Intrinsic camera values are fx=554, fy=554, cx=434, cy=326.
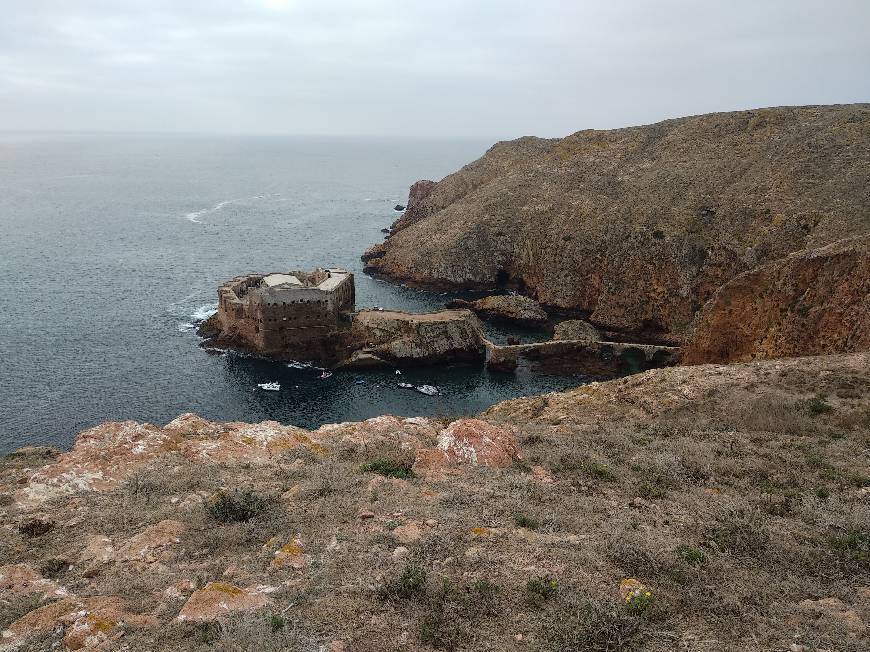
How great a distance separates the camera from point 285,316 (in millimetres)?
59000

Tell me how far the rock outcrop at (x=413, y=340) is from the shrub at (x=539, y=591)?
160 feet

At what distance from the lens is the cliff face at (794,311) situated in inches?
1321

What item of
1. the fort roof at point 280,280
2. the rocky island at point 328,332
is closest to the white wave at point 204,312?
the rocky island at point 328,332

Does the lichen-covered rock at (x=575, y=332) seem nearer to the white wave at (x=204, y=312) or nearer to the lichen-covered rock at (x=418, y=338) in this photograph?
the lichen-covered rock at (x=418, y=338)

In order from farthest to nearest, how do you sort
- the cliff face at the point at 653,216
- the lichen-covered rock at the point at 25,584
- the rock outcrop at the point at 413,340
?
1. the cliff face at the point at 653,216
2. the rock outcrop at the point at 413,340
3. the lichen-covered rock at the point at 25,584

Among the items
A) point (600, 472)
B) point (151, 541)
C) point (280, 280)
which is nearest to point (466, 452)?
point (600, 472)

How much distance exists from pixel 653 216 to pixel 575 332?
25386mm

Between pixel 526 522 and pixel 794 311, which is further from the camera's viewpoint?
pixel 794 311

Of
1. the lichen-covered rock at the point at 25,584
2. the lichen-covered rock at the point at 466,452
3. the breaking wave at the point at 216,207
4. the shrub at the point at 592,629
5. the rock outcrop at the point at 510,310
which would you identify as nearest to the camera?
the shrub at the point at 592,629

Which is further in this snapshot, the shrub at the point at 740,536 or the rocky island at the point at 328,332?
the rocky island at the point at 328,332

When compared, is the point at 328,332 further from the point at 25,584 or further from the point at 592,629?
the point at 592,629

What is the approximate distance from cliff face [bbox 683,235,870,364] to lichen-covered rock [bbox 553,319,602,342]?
1821 cm

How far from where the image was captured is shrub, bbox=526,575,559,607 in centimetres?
962

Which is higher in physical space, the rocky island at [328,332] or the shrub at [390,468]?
the shrub at [390,468]
